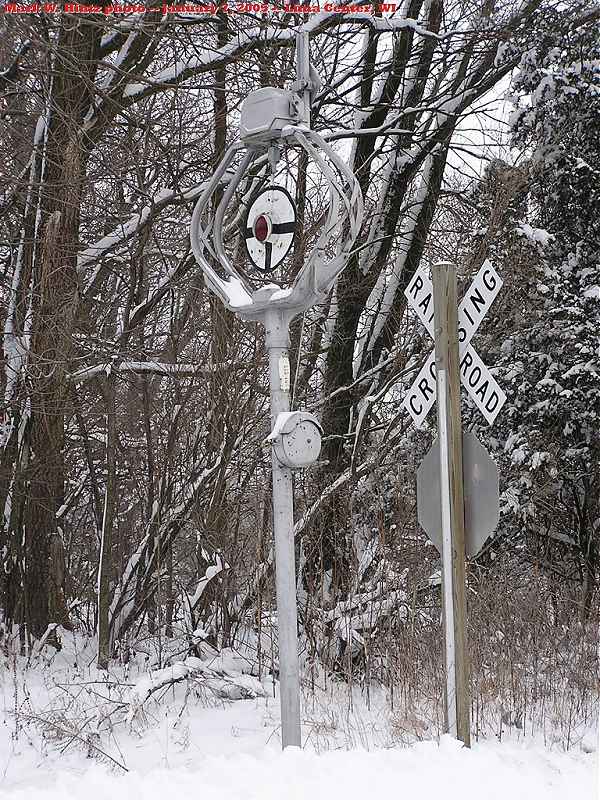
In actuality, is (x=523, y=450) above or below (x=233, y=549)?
above

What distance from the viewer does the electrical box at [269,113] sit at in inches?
179

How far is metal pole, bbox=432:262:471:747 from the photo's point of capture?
4609 millimetres

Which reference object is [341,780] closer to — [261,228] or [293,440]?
[293,440]

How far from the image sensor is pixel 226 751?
5375mm

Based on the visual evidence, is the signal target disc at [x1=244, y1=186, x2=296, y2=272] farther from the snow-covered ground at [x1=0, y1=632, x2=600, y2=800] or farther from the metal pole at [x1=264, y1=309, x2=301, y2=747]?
the snow-covered ground at [x1=0, y1=632, x2=600, y2=800]

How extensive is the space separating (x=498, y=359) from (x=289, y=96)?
6.01 meters

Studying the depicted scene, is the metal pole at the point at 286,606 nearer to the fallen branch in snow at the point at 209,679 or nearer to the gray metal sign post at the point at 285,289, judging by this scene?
the gray metal sign post at the point at 285,289

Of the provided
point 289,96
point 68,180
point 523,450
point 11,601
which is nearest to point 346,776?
point 289,96

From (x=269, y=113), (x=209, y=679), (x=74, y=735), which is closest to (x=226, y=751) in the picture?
(x=74, y=735)

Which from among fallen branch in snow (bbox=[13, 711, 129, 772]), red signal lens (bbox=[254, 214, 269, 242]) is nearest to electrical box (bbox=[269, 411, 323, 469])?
red signal lens (bbox=[254, 214, 269, 242])

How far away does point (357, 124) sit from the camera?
9.72m

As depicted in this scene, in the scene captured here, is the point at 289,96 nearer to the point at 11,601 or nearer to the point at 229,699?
the point at 229,699

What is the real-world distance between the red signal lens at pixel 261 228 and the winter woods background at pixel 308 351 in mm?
2794

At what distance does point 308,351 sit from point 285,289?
15.5 feet
